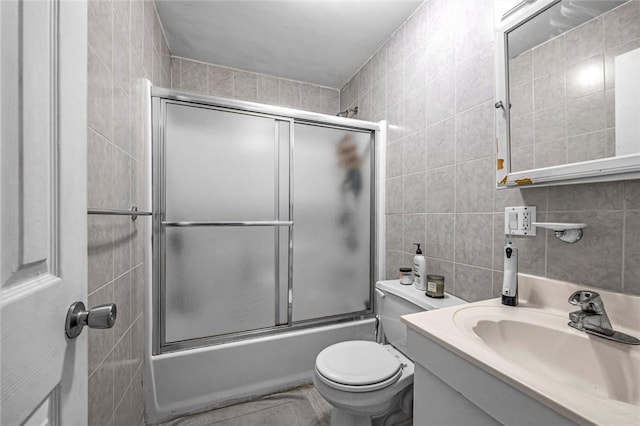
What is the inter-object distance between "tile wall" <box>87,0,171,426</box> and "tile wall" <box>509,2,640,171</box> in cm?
147

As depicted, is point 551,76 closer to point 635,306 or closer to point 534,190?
point 534,190

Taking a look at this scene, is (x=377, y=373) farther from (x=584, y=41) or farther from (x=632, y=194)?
(x=584, y=41)

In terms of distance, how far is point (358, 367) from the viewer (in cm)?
114

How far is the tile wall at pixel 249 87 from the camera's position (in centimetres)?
209

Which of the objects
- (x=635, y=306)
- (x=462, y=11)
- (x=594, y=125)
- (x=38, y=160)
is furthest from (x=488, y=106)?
(x=38, y=160)

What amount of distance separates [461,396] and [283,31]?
214cm

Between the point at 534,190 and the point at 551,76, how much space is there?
0.40m

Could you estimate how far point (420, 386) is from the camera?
771 mm

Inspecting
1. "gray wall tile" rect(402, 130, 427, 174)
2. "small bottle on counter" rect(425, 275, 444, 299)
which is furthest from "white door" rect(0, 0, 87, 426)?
"gray wall tile" rect(402, 130, 427, 174)

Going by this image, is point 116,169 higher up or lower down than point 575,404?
higher up

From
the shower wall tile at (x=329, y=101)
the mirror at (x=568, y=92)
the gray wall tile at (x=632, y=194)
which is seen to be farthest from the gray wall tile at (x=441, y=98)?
the shower wall tile at (x=329, y=101)

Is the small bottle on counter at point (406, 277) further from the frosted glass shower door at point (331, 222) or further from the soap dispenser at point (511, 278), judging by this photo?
the soap dispenser at point (511, 278)

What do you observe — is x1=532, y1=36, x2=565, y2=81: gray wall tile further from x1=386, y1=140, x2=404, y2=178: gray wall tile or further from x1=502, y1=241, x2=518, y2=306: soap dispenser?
x1=386, y1=140, x2=404, y2=178: gray wall tile

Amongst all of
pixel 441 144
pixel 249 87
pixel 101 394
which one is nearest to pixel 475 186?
pixel 441 144
